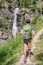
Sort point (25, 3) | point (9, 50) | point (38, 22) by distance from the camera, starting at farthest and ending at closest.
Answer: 1. point (25, 3)
2. point (38, 22)
3. point (9, 50)

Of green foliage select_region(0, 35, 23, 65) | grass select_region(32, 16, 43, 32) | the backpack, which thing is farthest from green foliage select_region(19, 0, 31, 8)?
the backpack

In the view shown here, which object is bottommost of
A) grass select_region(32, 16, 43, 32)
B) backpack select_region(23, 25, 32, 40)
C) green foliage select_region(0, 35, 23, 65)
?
grass select_region(32, 16, 43, 32)

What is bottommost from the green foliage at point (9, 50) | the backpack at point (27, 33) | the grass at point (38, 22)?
the grass at point (38, 22)

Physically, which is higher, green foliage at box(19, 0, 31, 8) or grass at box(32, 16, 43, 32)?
green foliage at box(19, 0, 31, 8)

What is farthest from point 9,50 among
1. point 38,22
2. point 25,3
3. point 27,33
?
point 25,3

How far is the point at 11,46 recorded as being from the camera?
2012 centimetres

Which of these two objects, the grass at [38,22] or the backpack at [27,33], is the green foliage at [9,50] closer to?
the backpack at [27,33]

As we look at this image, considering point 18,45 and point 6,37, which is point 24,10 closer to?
point 6,37

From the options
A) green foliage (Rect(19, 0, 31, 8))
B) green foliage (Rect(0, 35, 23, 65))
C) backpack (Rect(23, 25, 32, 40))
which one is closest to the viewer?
backpack (Rect(23, 25, 32, 40))

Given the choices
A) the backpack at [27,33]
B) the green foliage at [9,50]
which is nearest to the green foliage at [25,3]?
the green foliage at [9,50]

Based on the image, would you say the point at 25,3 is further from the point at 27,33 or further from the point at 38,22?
the point at 27,33

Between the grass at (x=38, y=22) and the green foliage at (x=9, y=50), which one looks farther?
the grass at (x=38, y=22)

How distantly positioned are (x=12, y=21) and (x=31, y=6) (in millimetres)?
4971

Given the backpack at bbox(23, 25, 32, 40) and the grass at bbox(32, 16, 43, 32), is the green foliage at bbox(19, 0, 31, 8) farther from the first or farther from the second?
the backpack at bbox(23, 25, 32, 40)
